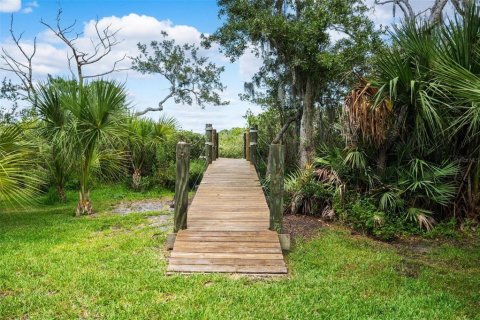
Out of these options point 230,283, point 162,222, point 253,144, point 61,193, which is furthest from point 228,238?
point 61,193

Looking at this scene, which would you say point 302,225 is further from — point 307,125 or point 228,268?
point 307,125

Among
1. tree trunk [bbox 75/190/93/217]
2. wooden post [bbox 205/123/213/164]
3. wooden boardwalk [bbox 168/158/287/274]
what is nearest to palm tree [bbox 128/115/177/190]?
wooden post [bbox 205/123/213/164]

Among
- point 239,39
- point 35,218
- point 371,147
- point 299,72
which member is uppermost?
point 239,39

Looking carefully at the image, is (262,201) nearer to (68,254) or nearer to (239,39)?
(68,254)

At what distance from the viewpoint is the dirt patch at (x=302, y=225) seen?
751 cm

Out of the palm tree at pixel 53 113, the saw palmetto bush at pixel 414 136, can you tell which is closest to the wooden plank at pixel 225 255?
the saw palmetto bush at pixel 414 136

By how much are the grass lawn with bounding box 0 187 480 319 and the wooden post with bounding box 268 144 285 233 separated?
1.71ft

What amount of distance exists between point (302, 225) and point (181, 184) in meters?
2.93

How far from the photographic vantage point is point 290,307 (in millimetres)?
4281

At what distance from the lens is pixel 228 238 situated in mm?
6102

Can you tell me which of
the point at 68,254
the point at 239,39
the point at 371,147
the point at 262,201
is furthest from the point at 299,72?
the point at 68,254

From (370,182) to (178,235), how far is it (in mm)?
3929

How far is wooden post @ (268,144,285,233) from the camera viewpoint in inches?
248

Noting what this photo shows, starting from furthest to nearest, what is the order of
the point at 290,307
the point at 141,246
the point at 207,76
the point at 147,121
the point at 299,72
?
1. the point at 207,76
2. the point at 147,121
3. the point at 299,72
4. the point at 141,246
5. the point at 290,307
